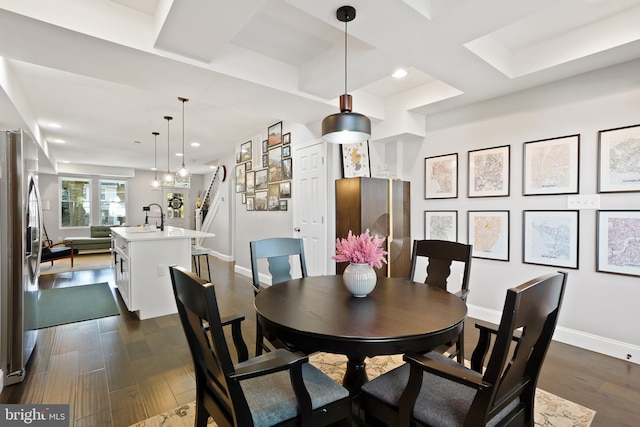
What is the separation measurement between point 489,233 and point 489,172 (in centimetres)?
66

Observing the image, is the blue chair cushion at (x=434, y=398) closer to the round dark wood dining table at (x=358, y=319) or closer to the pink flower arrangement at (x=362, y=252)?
the round dark wood dining table at (x=358, y=319)

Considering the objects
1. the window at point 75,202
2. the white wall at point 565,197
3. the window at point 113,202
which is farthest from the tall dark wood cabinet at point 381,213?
the window at point 75,202

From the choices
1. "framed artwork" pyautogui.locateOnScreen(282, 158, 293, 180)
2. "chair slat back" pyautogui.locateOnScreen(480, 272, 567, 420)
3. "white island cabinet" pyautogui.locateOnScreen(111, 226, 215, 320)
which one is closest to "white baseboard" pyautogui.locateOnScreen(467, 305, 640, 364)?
"chair slat back" pyautogui.locateOnScreen(480, 272, 567, 420)

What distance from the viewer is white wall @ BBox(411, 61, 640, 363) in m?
2.56

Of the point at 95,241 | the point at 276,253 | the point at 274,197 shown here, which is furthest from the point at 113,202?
the point at 276,253

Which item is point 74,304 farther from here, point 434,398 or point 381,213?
point 434,398

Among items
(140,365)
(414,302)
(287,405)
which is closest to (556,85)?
(414,302)

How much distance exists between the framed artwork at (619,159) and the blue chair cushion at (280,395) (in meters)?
2.86

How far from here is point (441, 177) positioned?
378cm

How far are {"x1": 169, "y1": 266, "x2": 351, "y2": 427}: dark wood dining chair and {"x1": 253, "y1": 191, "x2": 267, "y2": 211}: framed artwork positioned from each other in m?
4.23

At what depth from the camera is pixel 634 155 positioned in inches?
98.3

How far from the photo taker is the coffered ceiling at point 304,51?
195 centimetres

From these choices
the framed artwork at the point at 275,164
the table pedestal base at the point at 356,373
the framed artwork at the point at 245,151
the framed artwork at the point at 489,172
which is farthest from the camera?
the framed artwork at the point at 245,151

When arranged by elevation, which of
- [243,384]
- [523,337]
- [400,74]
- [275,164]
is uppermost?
[400,74]
